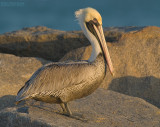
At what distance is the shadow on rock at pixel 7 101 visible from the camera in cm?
812

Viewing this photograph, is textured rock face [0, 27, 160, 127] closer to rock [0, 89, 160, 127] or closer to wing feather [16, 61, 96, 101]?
rock [0, 89, 160, 127]

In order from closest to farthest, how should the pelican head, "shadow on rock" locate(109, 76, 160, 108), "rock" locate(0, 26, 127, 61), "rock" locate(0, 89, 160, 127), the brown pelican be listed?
1. "rock" locate(0, 89, 160, 127)
2. the brown pelican
3. the pelican head
4. "shadow on rock" locate(109, 76, 160, 108)
5. "rock" locate(0, 26, 127, 61)

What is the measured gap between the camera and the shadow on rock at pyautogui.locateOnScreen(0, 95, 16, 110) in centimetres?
812

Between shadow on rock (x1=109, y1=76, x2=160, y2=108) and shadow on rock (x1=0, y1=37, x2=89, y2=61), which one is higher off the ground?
shadow on rock (x1=0, y1=37, x2=89, y2=61)

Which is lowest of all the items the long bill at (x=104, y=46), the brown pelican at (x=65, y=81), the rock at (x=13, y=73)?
the rock at (x=13, y=73)

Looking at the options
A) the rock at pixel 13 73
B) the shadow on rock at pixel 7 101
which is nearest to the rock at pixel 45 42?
the rock at pixel 13 73

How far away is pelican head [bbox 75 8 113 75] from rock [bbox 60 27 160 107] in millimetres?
3139

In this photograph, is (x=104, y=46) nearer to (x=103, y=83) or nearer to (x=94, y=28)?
(x=94, y=28)

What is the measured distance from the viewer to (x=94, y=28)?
6652 mm

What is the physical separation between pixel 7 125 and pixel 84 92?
1336 mm

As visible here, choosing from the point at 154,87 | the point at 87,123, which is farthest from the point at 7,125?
the point at 154,87

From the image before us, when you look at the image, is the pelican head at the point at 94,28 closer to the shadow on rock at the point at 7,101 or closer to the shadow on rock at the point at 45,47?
the shadow on rock at the point at 7,101

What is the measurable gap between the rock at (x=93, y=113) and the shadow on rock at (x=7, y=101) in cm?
68

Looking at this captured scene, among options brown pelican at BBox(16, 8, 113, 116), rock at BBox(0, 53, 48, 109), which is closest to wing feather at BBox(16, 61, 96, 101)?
brown pelican at BBox(16, 8, 113, 116)
